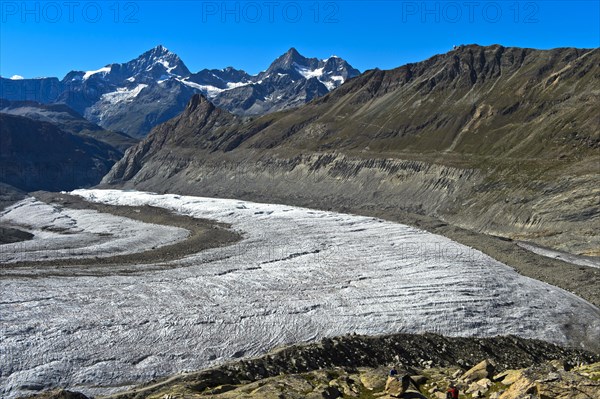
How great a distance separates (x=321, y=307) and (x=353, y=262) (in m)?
16.6

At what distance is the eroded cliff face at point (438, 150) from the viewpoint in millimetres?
78062

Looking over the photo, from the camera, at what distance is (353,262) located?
56656mm

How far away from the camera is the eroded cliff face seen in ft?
256

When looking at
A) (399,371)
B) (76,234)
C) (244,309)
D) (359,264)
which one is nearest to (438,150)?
(359,264)

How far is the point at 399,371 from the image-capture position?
26.1 metres

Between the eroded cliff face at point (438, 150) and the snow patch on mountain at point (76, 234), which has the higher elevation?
the eroded cliff face at point (438, 150)

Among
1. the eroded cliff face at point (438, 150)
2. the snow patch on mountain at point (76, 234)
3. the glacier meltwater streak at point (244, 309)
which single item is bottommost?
the snow patch on mountain at point (76, 234)

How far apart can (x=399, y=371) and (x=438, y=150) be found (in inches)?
3804

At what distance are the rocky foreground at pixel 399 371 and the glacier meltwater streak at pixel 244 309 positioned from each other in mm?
2538

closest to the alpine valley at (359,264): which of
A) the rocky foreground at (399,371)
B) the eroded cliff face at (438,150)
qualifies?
the rocky foreground at (399,371)

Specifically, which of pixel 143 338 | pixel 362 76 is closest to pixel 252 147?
pixel 362 76

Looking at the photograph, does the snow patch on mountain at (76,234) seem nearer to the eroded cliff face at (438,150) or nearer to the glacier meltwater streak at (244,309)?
the glacier meltwater streak at (244,309)

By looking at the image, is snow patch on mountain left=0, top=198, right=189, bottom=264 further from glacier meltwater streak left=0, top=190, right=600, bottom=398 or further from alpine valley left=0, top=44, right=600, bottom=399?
glacier meltwater streak left=0, top=190, right=600, bottom=398

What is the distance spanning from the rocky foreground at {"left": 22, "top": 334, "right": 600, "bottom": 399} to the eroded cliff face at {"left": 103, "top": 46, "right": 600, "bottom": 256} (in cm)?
3564
